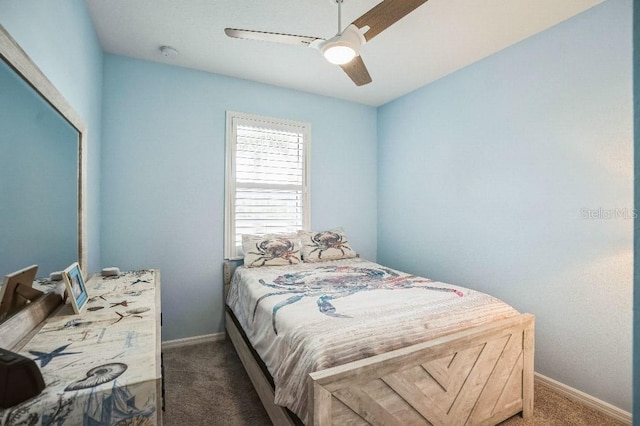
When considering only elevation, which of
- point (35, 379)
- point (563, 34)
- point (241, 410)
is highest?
point (563, 34)

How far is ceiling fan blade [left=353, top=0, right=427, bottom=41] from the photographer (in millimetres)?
1495

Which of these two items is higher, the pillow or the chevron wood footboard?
the pillow

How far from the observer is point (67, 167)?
5.02 ft

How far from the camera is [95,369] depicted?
0.87m

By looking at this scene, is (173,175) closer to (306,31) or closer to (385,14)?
(306,31)

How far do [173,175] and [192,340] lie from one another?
5.15 ft

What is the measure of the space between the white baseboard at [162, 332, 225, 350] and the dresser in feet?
5.26

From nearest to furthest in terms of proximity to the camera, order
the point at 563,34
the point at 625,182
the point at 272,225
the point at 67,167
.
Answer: the point at 67,167 < the point at 625,182 < the point at 563,34 < the point at 272,225

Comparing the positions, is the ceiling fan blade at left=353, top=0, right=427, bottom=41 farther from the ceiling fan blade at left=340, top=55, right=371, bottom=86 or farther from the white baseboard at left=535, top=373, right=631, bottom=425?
the white baseboard at left=535, top=373, right=631, bottom=425

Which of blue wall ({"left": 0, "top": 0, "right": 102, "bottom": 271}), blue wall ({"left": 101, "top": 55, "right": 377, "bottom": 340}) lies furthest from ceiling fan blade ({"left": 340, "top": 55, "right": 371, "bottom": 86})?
blue wall ({"left": 0, "top": 0, "right": 102, "bottom": 271})

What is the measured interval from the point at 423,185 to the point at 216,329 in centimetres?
261

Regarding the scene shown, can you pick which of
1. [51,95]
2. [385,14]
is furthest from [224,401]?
[385,14]

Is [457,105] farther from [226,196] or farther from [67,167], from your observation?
[67,167]

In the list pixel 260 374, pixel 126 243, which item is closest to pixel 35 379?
pixel 260 374
